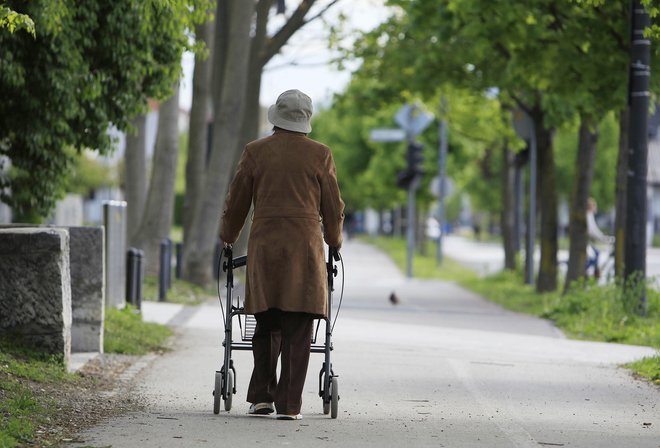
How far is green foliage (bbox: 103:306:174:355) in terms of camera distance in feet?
40.3

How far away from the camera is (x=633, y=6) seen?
15.1 metres

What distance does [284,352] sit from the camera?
8.08 metres

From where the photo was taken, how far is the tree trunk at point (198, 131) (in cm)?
2255

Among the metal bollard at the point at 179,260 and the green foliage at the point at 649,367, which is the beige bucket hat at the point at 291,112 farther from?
the metal bollard at the point at 179,260

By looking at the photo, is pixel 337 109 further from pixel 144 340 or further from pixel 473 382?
pixel 473 382

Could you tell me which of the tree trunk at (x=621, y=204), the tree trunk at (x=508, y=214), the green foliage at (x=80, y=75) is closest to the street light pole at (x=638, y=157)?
the tree trunk at (x=621, y=204)

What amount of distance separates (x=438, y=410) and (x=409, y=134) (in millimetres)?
22647

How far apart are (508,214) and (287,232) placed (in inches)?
925

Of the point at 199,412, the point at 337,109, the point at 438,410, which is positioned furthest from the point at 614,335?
the point at 337,109

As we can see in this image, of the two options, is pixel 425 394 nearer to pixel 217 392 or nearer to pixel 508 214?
pixel 217 392

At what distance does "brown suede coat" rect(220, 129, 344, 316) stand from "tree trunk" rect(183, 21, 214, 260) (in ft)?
47.2

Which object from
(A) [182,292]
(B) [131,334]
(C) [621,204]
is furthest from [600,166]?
(B) [131,334]

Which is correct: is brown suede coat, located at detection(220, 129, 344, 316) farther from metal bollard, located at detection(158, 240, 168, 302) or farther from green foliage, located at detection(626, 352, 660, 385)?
metal bollard, located at detection(158, 240, 168, 302)

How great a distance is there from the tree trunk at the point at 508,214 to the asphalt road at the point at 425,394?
1320 cm
